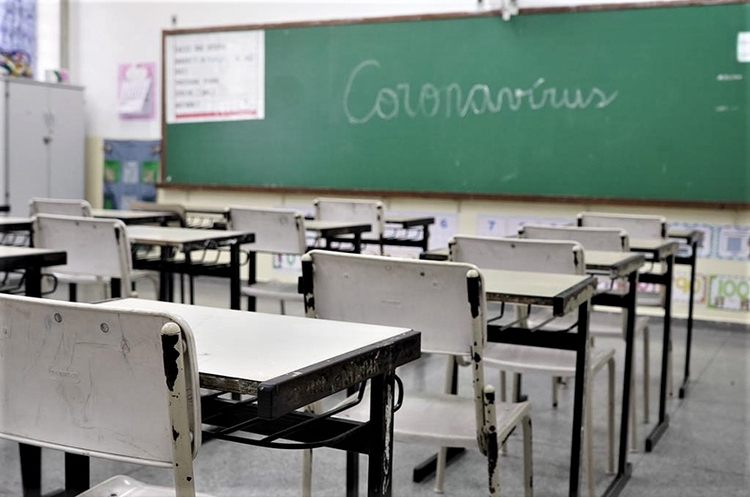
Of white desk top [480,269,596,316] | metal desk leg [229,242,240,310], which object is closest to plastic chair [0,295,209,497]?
white desk top [480,269,596,316]

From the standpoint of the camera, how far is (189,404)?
1209mm

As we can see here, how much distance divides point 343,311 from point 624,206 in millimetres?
4330

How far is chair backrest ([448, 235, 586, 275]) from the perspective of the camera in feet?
8.23

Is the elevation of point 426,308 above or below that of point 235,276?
above

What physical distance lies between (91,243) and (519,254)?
157cm

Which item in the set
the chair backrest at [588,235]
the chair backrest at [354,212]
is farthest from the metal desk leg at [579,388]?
the chair backrest at [354,212]

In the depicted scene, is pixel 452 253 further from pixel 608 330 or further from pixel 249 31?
pixel 249 31

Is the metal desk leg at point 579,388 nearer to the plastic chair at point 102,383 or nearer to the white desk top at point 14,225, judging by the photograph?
the plastic chair at point 102,383

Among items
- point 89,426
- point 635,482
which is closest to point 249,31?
point 635,482

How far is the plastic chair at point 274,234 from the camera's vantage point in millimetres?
3900

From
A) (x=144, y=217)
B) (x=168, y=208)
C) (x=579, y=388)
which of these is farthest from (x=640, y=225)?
(x=168, y=208)

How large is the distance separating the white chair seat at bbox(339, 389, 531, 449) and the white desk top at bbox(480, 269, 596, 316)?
28cm

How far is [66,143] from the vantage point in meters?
7.93

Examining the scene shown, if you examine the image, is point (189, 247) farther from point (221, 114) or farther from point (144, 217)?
point (221, 114)
